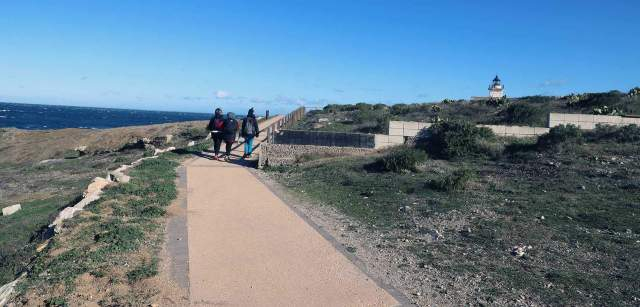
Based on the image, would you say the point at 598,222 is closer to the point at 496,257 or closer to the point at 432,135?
the point at 496,257

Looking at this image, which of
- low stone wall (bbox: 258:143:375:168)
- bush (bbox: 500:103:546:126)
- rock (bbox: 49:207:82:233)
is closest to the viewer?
rock (bbox: 49:207:82:233)

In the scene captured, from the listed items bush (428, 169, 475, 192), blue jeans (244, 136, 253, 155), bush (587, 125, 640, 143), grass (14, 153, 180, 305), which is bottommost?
grass (14, 153, 180, 305)

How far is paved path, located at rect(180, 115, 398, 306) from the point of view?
5980 mm

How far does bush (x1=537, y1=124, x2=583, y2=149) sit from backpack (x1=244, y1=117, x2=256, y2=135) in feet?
28.9


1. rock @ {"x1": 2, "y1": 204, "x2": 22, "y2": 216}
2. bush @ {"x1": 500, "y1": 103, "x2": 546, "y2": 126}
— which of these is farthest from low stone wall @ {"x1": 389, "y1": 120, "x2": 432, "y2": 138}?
rock @ {"x1": 2, "y1": 204, "x2": 22, "y2": 216}

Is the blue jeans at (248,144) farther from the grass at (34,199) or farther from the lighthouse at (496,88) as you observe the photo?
the lighthouse at (496,88)

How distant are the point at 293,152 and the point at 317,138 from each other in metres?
0.95

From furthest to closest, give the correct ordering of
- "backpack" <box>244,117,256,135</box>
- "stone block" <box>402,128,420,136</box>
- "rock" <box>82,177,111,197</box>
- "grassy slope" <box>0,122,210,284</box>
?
1. "stone block" <box>402,128,420,136</box>
2. "backpack" <box>244,117,256,135</box>
3. "rock" <box>82,177,111,197</box>
4. "grassy slope" <box>0,122,210,284</box>

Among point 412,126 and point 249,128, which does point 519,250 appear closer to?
point 249,128

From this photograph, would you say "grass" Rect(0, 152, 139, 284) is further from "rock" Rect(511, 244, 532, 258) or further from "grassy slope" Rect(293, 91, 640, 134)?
"grassy slope" Rect(293, 91, 640, 134)

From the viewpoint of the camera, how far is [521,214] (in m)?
10.2

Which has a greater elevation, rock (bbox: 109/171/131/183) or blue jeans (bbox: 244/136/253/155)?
blue jeans (bbox: 244/136/253/155)

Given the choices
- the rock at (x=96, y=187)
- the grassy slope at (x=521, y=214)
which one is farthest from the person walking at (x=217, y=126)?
the rock at (x=96, y=187)

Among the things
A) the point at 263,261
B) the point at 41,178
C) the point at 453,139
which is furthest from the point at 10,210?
the point at 453,139
